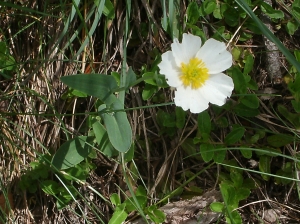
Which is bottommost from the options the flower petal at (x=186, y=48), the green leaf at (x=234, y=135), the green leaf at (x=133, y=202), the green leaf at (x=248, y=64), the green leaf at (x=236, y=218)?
the green leaf at (x=236, y=218)

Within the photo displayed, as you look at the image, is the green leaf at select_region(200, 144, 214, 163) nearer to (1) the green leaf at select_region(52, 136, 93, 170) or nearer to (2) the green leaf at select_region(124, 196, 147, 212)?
(2) the green leaf at select_region(124, 196, 147, 212)

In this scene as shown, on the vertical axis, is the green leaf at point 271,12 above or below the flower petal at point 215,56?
above

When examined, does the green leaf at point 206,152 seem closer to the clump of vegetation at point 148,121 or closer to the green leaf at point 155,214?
the clump of vegetation at point 148,121

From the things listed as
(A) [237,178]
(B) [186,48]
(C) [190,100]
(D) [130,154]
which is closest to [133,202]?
(D) [130,154]

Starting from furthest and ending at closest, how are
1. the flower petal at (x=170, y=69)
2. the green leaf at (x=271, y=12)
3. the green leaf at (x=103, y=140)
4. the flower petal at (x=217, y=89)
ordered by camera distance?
the green leaf at (x=271, y=12)
the green leaf at (x=103, y=140)
the flower petal at (x=217, y=89)
the flower petal at (x=170, y=69)

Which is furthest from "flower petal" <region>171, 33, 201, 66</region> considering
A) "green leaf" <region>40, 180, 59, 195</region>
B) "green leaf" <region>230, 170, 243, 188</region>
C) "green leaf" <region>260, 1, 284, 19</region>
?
"green leaf" <region>40, 180, 59, 195</region>

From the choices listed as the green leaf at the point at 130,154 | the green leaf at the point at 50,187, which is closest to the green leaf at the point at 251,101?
the green leaf at the point at 130,154

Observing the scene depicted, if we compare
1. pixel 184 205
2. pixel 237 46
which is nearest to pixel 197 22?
pixel 237 46
